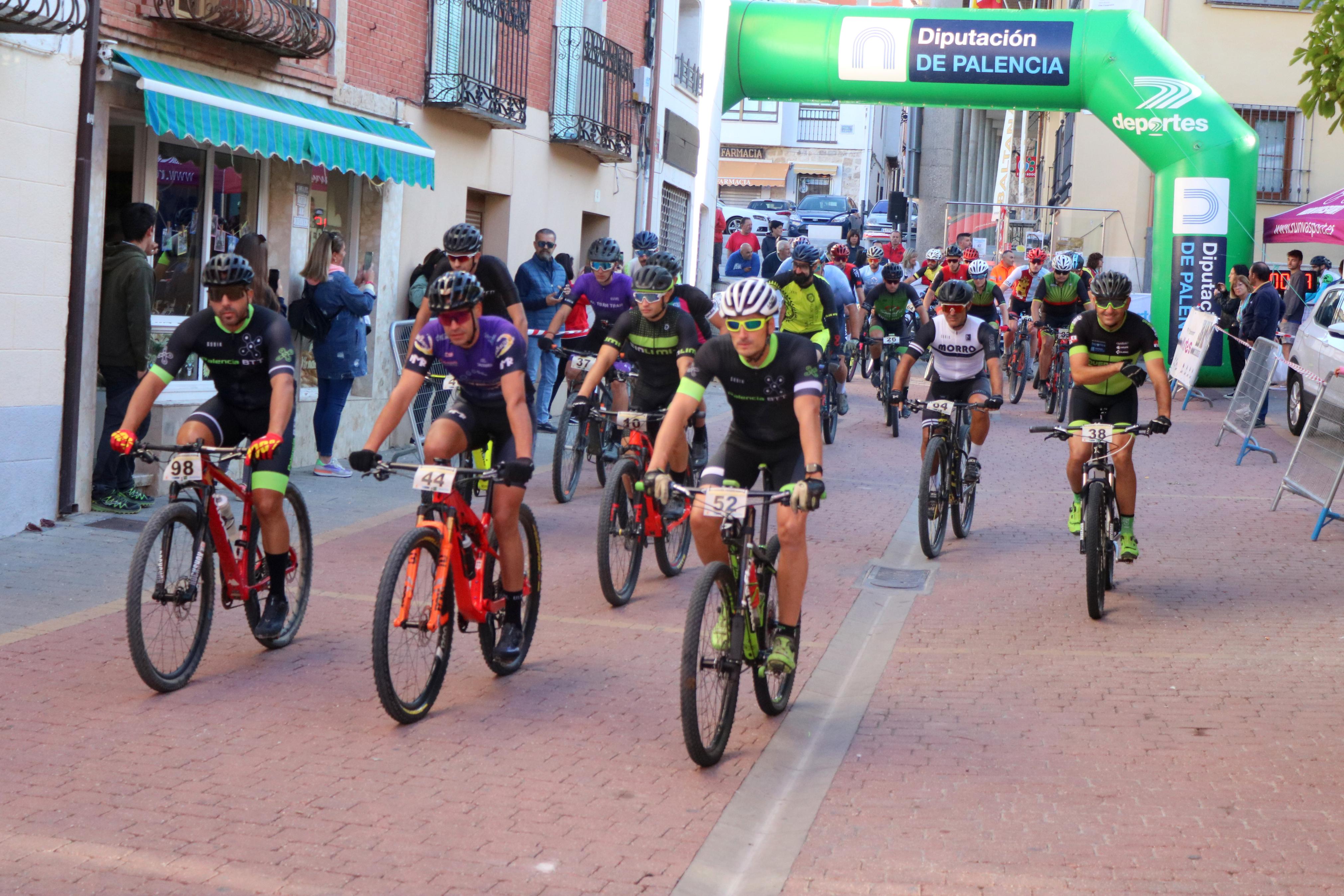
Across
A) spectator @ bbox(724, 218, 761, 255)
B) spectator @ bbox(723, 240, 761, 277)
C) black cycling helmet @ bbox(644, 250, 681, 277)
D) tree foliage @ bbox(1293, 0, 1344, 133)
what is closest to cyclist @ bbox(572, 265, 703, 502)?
black cycling helmet @ bbox(644, 250, 681, 277)

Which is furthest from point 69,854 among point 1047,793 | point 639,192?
point 639,192

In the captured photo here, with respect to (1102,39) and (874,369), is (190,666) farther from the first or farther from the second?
(1102,39)

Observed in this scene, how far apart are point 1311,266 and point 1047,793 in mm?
21255

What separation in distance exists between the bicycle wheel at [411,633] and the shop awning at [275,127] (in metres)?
5.34

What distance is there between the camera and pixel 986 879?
14.7 ft

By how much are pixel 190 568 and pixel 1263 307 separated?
16.5 meters

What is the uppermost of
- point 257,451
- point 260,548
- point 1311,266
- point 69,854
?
point 1311,266

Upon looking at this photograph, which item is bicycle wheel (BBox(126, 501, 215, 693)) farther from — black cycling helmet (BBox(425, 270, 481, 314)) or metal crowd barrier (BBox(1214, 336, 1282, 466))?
metal crowd barrier (BBox(1214, 336, 1282, 466))

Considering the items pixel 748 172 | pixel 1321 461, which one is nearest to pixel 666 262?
pixel 1321 461

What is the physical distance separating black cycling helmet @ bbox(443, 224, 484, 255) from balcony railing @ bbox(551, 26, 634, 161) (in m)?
9.10

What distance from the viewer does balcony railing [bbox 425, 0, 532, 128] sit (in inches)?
571

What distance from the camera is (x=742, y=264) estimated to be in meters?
28.6

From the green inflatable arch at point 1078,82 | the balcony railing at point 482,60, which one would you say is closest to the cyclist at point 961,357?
the balcony railing at point 482,60

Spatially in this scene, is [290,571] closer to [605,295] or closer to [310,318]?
[310,318]
